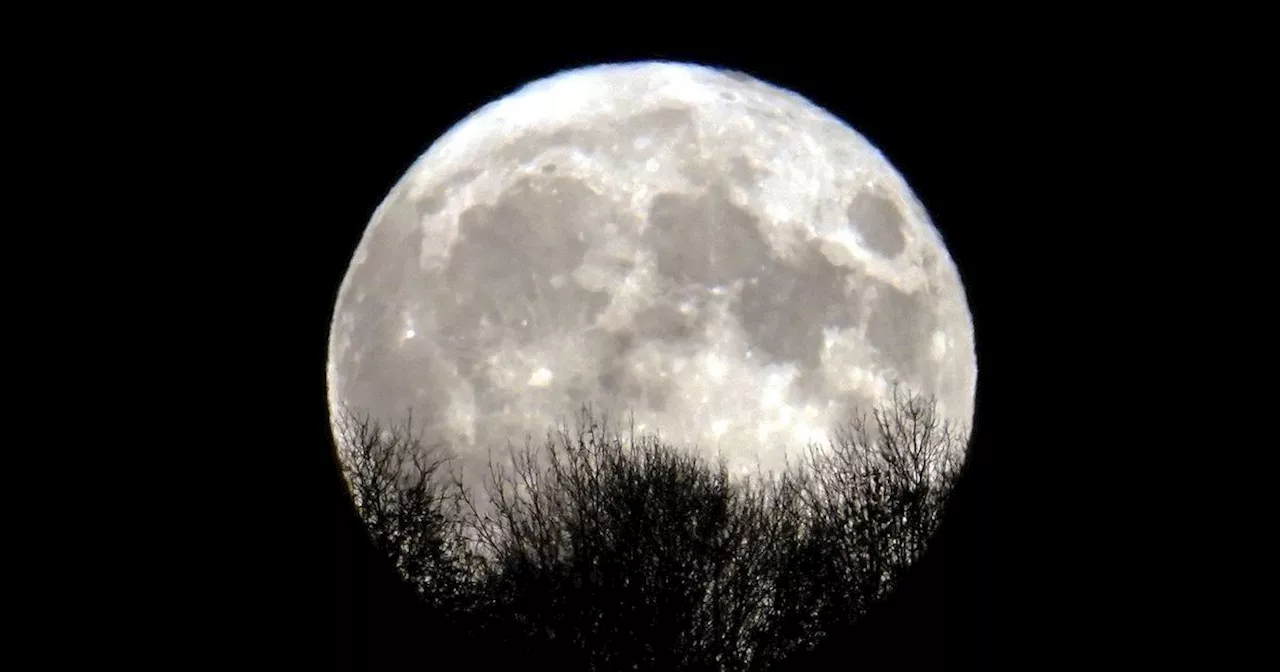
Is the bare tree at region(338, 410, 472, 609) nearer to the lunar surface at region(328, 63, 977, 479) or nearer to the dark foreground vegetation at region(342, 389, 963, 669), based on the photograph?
the dark foreground vegetation at region(342, 389, 963, 669)

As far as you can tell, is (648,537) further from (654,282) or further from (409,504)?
(654,282)

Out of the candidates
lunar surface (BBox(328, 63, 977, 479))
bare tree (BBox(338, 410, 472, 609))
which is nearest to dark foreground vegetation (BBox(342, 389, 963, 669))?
bare tree (BBox(338, 410, 472, 609))

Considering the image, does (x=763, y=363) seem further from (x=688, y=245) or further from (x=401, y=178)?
(x=401, y=178)

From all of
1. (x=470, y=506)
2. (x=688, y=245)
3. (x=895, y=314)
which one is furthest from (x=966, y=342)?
(x=470, y=506)

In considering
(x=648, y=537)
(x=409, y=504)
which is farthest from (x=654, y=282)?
(x=648, y=537)

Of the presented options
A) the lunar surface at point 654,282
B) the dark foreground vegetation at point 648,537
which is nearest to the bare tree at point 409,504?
the dark foreground vegetation at point 648,537
